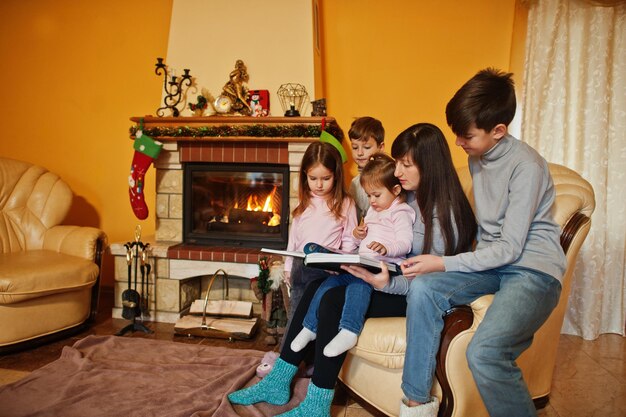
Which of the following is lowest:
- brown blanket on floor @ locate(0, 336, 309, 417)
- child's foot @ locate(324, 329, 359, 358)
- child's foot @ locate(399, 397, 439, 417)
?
brown blanket on floor @ locate(0, 336, 309, 417)

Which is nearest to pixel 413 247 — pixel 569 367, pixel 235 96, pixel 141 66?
pixel 569 367

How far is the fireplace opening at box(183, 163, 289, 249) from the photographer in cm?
301

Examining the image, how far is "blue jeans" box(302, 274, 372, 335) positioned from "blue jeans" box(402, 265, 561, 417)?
0.20m

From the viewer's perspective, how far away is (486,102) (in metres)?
1.43

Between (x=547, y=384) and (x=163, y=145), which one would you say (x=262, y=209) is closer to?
(x=163, y=145)

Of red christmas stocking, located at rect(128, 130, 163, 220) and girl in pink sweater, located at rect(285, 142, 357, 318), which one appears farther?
red christmas stocking, located at rect(128, 130, 163, 220)

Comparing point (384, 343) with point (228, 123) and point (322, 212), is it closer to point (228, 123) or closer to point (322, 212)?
point (322, 212)

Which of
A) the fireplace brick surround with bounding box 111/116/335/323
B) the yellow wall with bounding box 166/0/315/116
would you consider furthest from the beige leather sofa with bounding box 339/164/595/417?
the yellow wall with bounding box 166/0/315/116

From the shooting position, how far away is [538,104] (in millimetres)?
2920

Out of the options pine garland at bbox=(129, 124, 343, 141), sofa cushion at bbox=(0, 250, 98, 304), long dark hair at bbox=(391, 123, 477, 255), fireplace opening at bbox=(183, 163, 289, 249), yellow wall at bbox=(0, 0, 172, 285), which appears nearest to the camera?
long dark hair at bbox=(391, 123, 477, 255)

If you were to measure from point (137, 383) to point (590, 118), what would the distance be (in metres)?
2.97

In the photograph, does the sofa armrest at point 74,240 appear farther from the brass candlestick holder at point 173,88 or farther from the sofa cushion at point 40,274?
the brass candlestick holder at point 173,88

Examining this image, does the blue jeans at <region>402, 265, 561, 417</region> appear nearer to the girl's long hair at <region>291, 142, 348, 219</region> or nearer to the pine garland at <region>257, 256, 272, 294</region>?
the girl's long hair at <region>291, 142, 348, 219</region>

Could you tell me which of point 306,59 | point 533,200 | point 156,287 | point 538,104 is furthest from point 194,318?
point 538,104
